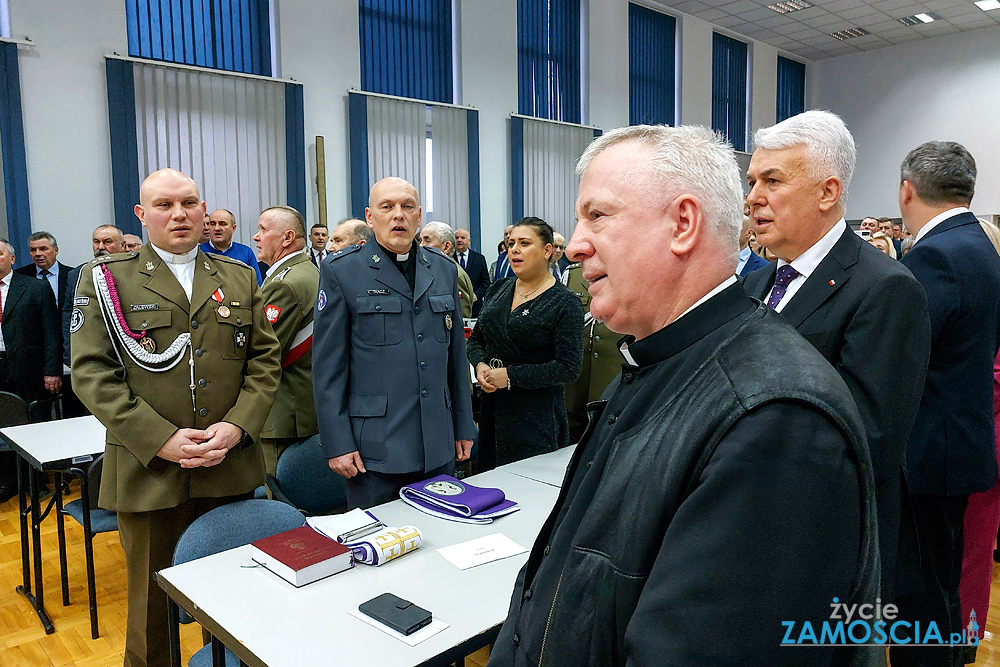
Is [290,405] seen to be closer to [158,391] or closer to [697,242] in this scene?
[158,391]

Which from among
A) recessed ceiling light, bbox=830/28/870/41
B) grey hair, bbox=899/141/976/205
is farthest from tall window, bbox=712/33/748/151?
grey hair, bbox=899/141/976/205

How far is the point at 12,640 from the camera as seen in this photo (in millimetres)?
2791

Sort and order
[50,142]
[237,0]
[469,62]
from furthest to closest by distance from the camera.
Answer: [469,62], [237,0], [50,142]

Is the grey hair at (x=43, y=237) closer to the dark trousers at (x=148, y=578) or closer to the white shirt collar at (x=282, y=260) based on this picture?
the white shirt collar at (x=282, y=260)

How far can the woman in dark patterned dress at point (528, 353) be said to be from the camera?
2846 mm

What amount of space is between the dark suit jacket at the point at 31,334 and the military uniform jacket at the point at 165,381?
3.02 meters

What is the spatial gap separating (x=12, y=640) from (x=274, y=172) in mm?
5059

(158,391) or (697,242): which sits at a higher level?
(697,242)

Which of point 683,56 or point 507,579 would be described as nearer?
point 507,579

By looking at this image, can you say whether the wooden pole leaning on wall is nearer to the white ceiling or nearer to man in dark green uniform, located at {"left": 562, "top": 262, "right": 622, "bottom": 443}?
man in dark green uniform, located at {"left": 562, "top": 262, "right": 622, "bottom": 443}

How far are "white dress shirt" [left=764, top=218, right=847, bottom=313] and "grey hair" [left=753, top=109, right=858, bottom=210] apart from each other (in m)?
0.07

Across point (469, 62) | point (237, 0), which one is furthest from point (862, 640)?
point (469, 62)

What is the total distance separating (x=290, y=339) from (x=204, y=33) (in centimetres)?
451

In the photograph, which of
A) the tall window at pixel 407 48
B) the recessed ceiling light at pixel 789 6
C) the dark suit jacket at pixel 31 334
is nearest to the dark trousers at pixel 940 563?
the dark suit jacket at pixel 31 334
